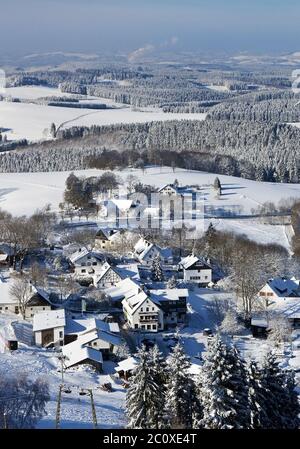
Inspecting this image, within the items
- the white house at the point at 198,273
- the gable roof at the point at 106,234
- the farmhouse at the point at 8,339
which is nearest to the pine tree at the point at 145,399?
the farmhouse at the point at 8,339

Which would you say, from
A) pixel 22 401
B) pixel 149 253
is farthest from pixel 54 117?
pixel 22 401

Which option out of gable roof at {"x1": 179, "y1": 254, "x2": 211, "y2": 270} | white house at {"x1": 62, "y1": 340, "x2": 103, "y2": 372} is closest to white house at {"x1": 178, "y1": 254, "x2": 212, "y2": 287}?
gable roof at {"x1": 179, "y1": 254, "x2": 211, "y2": 270}

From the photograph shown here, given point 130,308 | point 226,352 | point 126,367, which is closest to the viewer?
point 226,352

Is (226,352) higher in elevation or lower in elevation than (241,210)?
higher

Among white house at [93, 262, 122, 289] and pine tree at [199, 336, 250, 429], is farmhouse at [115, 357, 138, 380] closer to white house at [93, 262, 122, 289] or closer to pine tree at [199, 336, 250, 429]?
pine tree at [199, 336, 250, 429]
